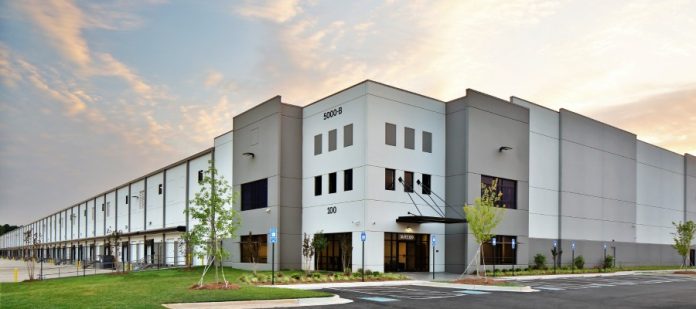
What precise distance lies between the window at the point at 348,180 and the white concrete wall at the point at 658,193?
115ft

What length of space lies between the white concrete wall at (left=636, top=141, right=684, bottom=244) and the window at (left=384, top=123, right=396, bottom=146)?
33.0 m

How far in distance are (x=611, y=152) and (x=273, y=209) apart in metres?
32.6

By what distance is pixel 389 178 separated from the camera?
1490 inches

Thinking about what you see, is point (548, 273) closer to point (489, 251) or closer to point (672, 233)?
point (489, 251)

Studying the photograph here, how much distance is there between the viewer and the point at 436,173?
4044cm

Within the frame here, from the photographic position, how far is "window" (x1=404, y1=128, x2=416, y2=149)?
38969 millimetres

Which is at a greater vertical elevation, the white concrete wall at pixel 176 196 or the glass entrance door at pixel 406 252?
the white concrete wall at pixel 176 196

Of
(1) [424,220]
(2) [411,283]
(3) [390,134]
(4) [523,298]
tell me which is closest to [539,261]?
(1) [424,220]

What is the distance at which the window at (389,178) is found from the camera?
37.6m

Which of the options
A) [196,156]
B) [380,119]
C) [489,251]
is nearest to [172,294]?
[380,119]

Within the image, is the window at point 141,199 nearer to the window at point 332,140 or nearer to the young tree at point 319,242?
the young tree at point 319,242

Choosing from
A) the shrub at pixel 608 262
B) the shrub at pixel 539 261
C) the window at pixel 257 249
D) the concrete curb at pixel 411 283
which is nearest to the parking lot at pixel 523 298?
the concrete curb at pixel 411 283

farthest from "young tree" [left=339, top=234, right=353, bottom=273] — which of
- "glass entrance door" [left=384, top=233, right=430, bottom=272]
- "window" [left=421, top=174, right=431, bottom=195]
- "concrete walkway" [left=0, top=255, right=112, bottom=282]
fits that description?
"concrete walkway" [left=0, top=255, right=112, bottom=282]

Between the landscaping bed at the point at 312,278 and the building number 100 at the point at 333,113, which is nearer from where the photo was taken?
the landscaping bed at the point at 312,278
